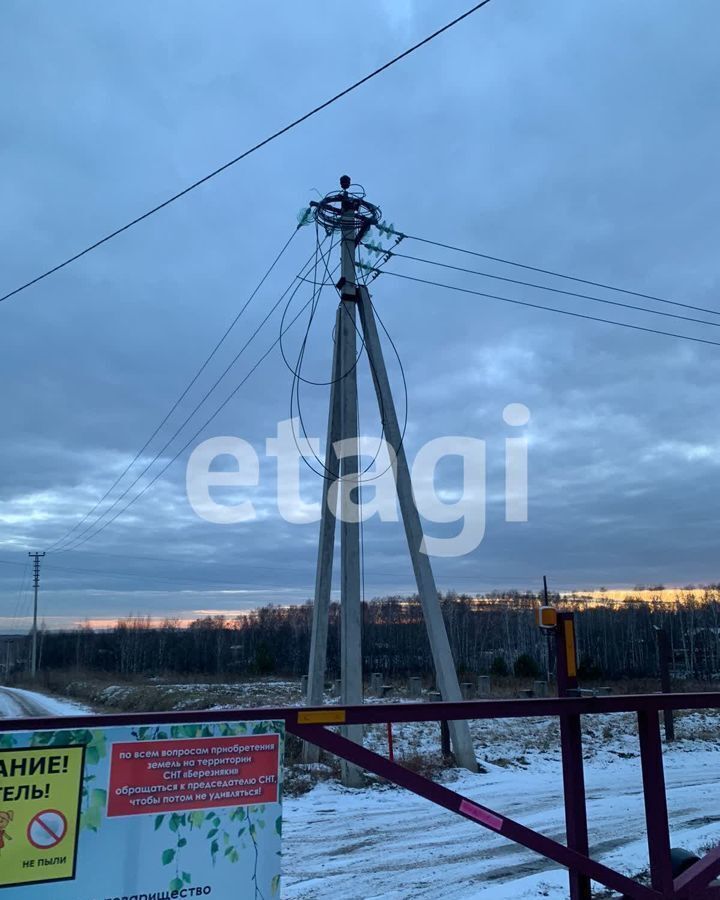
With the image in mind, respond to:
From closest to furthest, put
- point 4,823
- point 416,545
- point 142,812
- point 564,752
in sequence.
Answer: point 4,823 → point 142,812 → point 564,752 → point 416,545

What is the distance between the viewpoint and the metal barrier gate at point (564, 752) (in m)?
3.00

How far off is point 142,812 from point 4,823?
475 millimetres

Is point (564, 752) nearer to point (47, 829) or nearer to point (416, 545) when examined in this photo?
point (47, 829)

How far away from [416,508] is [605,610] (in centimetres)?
6502

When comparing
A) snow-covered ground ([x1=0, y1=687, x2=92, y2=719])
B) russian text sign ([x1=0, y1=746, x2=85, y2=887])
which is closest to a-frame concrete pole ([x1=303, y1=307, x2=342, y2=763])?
russian text sign ([x1=0, y1=746, x2=85, y2=887])

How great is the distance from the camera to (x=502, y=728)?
679 inches

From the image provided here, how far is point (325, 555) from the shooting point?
37.0 ft

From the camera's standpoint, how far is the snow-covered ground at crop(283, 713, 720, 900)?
5832 millimetres

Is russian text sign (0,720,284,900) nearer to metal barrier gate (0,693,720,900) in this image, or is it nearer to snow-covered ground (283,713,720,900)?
metal barrier gate (0,693,720,900)

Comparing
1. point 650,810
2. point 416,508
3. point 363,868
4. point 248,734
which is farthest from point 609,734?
point 248,734

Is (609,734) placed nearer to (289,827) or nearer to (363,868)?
(289,827)

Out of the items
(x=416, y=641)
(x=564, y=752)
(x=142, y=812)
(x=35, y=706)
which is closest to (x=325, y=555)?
(x=564, y=752)

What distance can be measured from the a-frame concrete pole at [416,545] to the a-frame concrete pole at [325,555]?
2.11 feet

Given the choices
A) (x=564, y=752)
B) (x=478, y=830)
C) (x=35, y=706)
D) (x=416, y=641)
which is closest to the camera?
(x=564, y=752)
